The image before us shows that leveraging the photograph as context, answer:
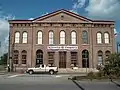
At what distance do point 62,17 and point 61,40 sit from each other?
534 cm

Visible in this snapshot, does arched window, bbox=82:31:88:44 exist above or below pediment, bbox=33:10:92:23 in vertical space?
below

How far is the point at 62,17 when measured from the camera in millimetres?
54875

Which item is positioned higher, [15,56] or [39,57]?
[15,56]

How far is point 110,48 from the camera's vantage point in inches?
2146

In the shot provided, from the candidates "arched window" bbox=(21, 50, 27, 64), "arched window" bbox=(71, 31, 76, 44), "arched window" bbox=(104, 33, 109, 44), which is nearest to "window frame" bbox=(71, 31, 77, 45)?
"arched window" bbox=(71, 31, 76, 44)

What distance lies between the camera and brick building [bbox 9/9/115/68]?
176 feet

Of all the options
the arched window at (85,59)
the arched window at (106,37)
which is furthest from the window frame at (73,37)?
the arched window at (106,37)

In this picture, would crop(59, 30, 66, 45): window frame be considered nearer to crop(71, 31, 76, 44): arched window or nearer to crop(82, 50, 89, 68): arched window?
crop(71, 31, 76, 44): arched window

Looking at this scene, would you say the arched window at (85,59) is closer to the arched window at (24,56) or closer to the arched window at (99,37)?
the arched window at (99,37)

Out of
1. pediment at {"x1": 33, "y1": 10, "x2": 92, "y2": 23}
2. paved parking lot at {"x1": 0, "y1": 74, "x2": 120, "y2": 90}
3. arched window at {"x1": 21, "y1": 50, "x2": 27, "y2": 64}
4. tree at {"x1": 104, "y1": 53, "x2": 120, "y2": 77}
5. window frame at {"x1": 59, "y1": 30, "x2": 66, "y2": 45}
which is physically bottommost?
paved parking lot at {"x1": 0, "y1": 74, "x2": 120, "y2": 90}

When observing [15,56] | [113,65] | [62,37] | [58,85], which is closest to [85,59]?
[62,37]

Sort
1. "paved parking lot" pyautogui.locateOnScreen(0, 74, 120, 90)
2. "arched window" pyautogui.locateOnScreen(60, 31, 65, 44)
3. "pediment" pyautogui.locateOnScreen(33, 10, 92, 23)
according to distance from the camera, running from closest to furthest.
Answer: "paved parking lot" pyautogui.locateOnScreen(0, 74, 120, 90) → "arched window" pyautogui.locateOnScreen(60, 31, 65, 44) → "pediment" pyautogui.locateOnScreen(33, 10, 92, 23)

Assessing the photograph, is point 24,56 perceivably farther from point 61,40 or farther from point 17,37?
point 61,40

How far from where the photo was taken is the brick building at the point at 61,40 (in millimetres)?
53656
